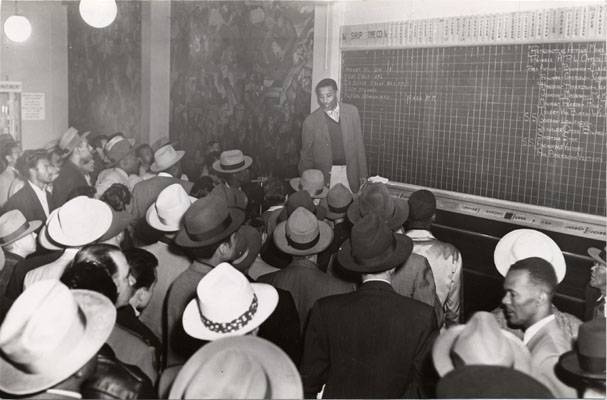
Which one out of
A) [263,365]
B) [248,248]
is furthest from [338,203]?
[263,365]

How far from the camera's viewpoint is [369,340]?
7.83ft

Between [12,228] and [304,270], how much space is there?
1.63 metres

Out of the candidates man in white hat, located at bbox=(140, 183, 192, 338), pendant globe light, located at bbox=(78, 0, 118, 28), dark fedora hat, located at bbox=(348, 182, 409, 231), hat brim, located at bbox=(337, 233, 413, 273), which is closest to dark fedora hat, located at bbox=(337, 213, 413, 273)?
hat brim, located at bbox=(337, 233, 413, 273)

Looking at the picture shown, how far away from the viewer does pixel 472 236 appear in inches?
215

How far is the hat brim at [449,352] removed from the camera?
5.87 feet

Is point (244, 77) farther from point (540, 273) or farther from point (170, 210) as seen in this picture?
point (540, 273)

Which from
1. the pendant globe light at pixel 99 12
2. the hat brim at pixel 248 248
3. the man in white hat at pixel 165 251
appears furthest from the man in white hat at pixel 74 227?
the pendant globe light at pixel 99 12

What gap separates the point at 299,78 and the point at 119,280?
4.72 meters

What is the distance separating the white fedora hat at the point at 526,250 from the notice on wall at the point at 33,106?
741 centimetres

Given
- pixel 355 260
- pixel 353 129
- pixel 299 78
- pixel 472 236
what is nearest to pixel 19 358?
pixel 355 260

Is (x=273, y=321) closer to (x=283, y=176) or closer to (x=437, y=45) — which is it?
(x=437, y=45)

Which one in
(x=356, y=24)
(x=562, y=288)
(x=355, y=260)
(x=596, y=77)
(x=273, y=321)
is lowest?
(x=562, y=288)

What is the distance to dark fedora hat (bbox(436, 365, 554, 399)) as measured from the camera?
5.09 ft

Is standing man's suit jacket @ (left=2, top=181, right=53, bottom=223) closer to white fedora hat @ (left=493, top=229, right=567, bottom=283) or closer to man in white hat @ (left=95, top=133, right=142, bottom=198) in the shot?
man in white hat @ (left=95, top=133, right=142, bottom=198)
